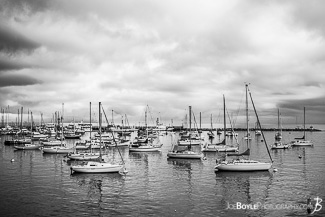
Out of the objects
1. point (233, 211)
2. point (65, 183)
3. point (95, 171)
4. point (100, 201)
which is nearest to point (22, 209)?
point (100, 201)

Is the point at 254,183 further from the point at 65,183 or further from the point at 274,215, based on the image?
the point at 65,183

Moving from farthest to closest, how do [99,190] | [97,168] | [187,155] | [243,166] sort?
[187,155] < [243,166] < [97,168] < [99,190]

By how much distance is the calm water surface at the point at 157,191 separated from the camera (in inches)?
1186

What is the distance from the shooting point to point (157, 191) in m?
37.8

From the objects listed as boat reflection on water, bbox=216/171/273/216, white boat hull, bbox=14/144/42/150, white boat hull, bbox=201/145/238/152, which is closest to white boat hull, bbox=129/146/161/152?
white boat hull, bbox=201/145/238/152

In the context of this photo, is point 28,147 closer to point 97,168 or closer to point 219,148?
point 97,168

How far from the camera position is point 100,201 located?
33562 mm

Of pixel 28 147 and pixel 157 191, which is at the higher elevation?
pixel 28 147

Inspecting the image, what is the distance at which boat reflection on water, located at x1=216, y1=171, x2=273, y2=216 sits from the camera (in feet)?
103

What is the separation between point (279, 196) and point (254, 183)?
7.29 meters

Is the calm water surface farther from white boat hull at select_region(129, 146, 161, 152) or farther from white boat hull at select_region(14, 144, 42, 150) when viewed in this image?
white boat hull at select_region(14, 144, 42, 150)

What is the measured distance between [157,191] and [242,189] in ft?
36.9

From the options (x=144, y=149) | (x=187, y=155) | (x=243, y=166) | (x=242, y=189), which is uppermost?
(x=243, y=166)

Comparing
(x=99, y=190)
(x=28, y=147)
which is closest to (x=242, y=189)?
(x=99, y=190)
